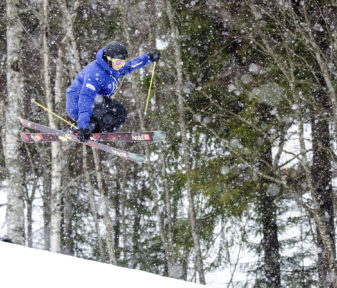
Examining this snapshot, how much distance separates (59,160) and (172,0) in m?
4.93

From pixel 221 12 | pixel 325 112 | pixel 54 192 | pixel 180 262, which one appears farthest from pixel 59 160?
pixel 180 262

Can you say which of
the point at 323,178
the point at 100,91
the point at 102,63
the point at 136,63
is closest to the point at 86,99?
the point at 100,91

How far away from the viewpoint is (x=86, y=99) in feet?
16.7

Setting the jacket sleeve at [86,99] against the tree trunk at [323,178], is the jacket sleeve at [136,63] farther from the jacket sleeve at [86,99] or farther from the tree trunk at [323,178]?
the tree trunk at [323,178]

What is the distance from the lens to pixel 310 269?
9.93m

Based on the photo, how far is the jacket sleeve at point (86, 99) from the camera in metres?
5.08

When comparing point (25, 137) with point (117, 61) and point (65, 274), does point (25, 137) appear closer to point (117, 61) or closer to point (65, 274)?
point (117, 61)

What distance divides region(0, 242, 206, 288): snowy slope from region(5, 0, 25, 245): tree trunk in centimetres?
431

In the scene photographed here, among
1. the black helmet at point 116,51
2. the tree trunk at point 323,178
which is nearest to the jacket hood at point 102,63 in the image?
the black helmet at point 116,51

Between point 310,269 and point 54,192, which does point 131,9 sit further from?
point 310,269

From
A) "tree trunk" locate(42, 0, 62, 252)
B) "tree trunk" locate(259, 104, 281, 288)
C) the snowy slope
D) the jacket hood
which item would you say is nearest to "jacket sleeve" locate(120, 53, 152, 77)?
the jacket hood

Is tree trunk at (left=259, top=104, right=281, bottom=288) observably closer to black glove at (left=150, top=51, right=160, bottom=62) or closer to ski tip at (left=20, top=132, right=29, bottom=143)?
black glove at (left=150, top=51, right=160, bottom=62)

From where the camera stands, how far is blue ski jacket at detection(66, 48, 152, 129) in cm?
510

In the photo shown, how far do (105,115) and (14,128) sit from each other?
9.13ft
